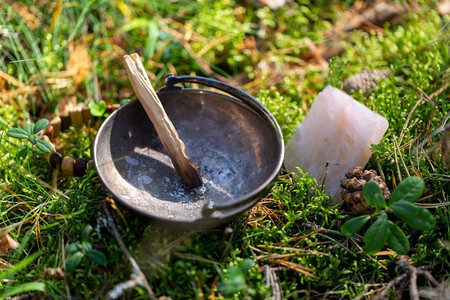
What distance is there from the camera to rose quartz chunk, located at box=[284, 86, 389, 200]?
2055 millimetres

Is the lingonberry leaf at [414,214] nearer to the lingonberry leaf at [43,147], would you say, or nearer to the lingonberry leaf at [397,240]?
the lingonberry leaf at [397,240]

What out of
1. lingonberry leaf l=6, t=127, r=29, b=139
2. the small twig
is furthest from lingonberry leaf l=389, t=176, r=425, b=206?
lingonberry leaf l=6, t=127, r=29, b=139

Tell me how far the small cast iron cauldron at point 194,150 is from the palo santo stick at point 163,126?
76mm

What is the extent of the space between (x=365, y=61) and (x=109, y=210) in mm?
1715

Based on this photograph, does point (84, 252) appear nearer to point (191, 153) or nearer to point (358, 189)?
point (191, 153)

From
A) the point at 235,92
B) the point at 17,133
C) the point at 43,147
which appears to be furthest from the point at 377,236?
the point at 17,133

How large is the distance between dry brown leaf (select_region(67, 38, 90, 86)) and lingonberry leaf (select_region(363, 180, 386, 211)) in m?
1.78

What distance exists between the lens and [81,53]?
2.85m

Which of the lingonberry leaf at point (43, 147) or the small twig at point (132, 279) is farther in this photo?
the lingonberry leaf at point (43, 147)

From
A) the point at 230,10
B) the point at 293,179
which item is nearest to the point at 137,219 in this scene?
the point at 293,179

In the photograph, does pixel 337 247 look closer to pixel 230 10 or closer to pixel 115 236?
pixel 115 236

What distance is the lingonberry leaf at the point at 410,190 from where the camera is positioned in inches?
65.6

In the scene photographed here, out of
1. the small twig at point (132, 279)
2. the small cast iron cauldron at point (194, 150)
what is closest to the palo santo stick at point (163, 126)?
the small cast iron cauldron at point (194, 150)

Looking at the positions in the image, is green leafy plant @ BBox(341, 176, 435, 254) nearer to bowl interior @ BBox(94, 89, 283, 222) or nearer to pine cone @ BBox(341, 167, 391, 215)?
pine cone @ BBox(341, 167, 391, 215)
